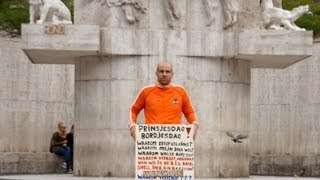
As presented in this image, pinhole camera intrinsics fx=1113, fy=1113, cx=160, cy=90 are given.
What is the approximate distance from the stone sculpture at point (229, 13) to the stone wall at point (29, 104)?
9.23 metres

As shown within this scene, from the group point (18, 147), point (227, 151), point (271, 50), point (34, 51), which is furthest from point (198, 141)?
point (18, 147)

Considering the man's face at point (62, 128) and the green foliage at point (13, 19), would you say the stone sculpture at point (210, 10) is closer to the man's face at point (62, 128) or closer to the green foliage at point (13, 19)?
the man's face at point (62, 128)

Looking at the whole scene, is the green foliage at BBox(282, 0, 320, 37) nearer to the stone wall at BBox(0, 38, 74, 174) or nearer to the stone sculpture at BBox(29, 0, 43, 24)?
the stone wall at BBox(0, 38, 74, 174)

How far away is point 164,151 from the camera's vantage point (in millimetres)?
14961

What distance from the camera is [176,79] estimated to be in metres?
22.4

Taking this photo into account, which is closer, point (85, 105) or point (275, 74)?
point (85, 105)

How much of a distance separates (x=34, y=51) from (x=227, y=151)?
14.6 feet

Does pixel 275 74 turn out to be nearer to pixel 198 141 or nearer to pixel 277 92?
pixel 277 92

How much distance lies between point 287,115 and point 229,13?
10.2 m

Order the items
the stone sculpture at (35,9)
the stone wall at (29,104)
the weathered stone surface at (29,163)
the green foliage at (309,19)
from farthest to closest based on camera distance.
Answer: the green foliage at (309,19)
the stone wall at (29,104)
the weathered stone surface at (29,163)
the stone sculpture at (35,9)

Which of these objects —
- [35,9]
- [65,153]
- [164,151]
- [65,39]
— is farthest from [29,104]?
[164,151]

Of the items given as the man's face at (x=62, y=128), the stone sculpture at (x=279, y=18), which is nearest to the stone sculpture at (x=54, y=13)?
the stone sculpture at (x=279, y=18)

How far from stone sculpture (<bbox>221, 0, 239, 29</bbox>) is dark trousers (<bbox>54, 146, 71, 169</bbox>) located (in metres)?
7.21

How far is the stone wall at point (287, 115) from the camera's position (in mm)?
31828
